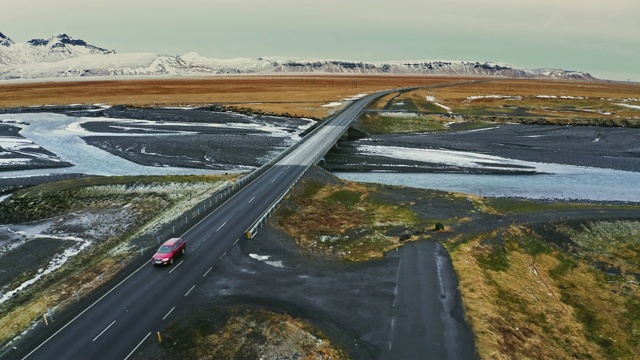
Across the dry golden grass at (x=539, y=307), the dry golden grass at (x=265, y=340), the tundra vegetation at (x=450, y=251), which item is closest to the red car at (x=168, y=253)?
the tundra vegetation at (x=450, y=251)

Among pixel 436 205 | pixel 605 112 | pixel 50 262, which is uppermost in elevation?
pixel 605 112

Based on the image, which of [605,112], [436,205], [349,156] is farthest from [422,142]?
[605,112]

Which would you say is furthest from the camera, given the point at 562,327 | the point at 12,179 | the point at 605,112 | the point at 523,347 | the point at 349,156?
the point at 605,112

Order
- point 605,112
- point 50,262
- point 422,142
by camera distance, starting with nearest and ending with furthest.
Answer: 1. point 50,262
2. point 422,142
3. point 605,112

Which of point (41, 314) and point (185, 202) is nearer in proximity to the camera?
point (41, 314)

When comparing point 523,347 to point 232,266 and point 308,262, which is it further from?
point 232,266

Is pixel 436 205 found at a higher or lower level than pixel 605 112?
lower
